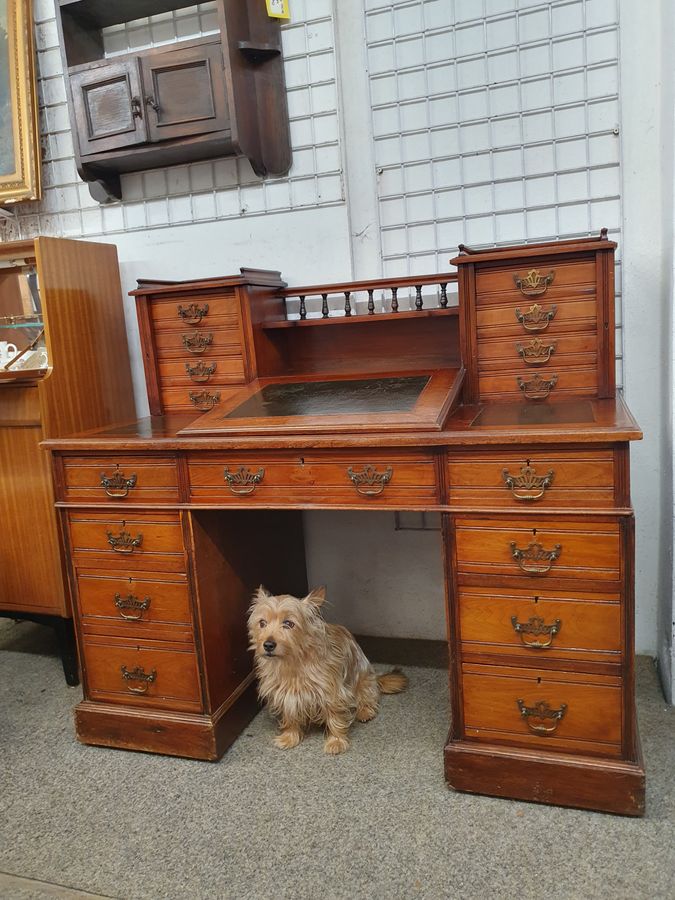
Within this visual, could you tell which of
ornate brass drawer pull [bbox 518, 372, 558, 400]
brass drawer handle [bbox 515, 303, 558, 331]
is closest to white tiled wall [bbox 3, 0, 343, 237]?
brass drawer handle [bbox 515, 303, 558, 331]

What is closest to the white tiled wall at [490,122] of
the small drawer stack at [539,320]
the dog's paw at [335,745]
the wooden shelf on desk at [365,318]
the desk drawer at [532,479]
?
the wooden shelf on desk at [365,318]

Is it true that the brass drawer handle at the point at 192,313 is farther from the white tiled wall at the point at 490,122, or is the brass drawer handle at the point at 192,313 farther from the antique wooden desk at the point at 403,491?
the white tiled wall at the point at 490,122

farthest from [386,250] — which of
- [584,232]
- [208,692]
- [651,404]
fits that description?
[208,692]

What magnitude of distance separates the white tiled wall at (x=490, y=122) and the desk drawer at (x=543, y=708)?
4.21 ft

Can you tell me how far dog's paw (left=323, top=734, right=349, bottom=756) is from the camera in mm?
2297

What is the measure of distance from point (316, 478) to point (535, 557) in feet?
2.08

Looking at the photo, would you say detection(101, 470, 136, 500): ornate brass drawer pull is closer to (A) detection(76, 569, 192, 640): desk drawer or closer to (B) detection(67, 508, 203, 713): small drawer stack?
(B) detection(67, 508, 203, 713): small drawer stack

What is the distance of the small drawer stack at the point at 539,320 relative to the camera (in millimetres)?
2232

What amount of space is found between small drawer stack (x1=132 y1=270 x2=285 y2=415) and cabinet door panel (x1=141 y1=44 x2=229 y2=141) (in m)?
0.59

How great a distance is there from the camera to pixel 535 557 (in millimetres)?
1901

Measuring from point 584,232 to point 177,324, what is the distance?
1535 mm

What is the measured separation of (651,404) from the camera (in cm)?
260

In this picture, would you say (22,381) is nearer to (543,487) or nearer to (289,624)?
(289,624)

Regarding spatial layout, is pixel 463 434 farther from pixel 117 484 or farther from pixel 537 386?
pixel 117 484
